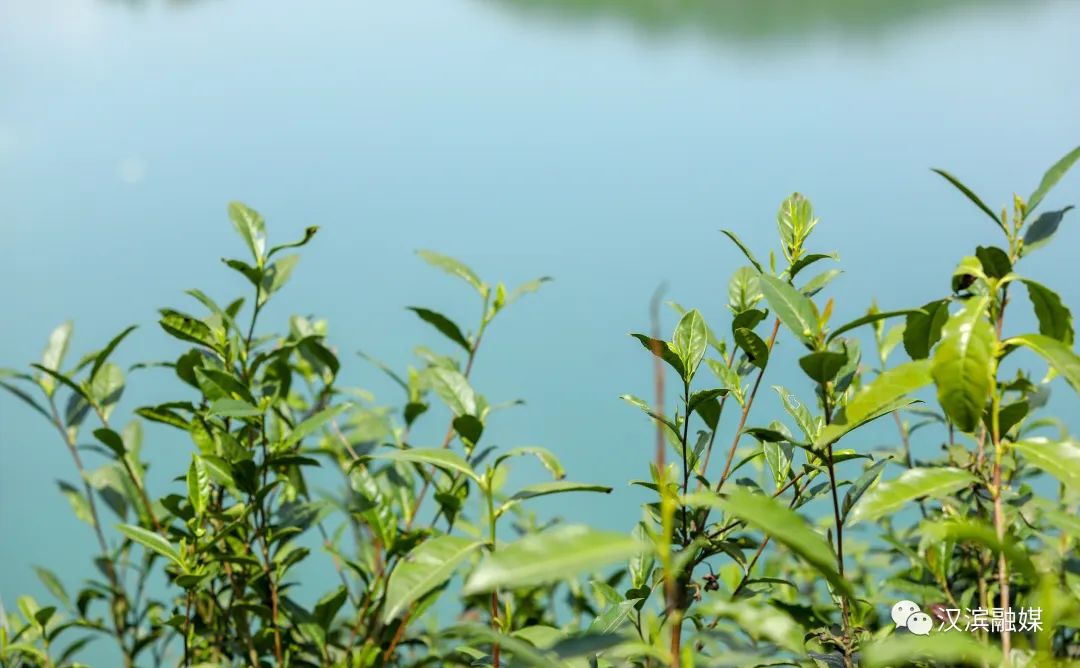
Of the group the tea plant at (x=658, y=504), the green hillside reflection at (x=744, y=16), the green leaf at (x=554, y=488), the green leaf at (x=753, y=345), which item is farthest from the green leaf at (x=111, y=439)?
the green hillside reflection at (x=744, y=16)

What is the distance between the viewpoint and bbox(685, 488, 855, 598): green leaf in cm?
43

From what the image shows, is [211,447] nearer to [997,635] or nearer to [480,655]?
[480,655]

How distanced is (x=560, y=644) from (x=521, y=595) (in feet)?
2.63

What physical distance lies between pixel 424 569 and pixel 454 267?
63 centimetres

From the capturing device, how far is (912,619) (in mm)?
747

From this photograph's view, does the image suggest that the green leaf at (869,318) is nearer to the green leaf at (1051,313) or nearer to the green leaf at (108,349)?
the green leaf at (1051,313)

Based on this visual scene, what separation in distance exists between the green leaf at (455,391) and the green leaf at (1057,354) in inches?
21.8

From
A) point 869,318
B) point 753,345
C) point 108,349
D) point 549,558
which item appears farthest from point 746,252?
point 108,349

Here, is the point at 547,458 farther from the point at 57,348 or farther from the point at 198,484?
the point at 57,348

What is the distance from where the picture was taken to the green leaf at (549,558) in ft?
1.38

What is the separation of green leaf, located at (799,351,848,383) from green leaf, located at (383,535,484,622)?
0.24 m

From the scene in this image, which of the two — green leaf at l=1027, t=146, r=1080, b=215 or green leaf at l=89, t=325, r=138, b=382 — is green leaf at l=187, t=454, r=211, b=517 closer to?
green leaf at l=89, t=325, r=138, b=382

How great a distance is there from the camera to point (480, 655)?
2.64 feet

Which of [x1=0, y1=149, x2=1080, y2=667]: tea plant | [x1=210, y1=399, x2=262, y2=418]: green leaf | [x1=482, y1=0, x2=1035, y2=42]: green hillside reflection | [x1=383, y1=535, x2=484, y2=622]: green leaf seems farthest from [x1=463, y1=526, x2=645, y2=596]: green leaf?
[x1=482, y1=0, x2=1035, y2=42]: green hillside reflection
